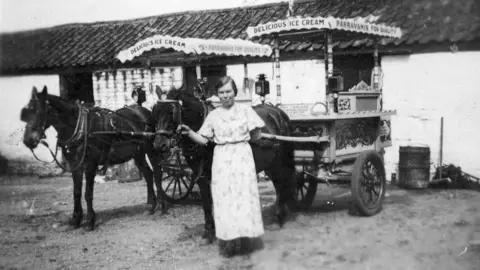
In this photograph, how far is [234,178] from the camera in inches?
186

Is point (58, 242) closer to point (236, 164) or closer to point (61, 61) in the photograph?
point (236, 164)

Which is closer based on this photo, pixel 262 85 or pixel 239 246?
pixel 239 246

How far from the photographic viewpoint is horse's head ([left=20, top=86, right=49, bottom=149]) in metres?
5.84

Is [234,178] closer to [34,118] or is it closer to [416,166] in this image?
[34,118]

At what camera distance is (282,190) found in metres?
6.53

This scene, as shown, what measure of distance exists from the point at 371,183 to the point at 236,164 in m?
2.86

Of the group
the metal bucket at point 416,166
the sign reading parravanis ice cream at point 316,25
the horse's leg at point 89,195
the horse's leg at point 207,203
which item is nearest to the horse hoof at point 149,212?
the horse's leg at point 89,195

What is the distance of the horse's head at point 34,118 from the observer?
5840mm

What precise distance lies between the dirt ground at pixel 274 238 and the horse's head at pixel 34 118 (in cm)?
146

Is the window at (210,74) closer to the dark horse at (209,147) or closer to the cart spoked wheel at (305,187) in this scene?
the cart spoked wheel at (305,187)

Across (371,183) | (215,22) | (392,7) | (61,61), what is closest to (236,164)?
(371,183)

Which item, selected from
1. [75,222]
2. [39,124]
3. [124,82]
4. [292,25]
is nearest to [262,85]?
[292,25]

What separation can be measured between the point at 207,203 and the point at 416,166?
5460 millimetres

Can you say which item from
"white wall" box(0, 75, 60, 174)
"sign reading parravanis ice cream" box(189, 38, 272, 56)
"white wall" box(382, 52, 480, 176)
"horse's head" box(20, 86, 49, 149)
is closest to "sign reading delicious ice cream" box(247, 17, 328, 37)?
"sign reading parravanis ice cream" box(189, 38, 272, 56)
